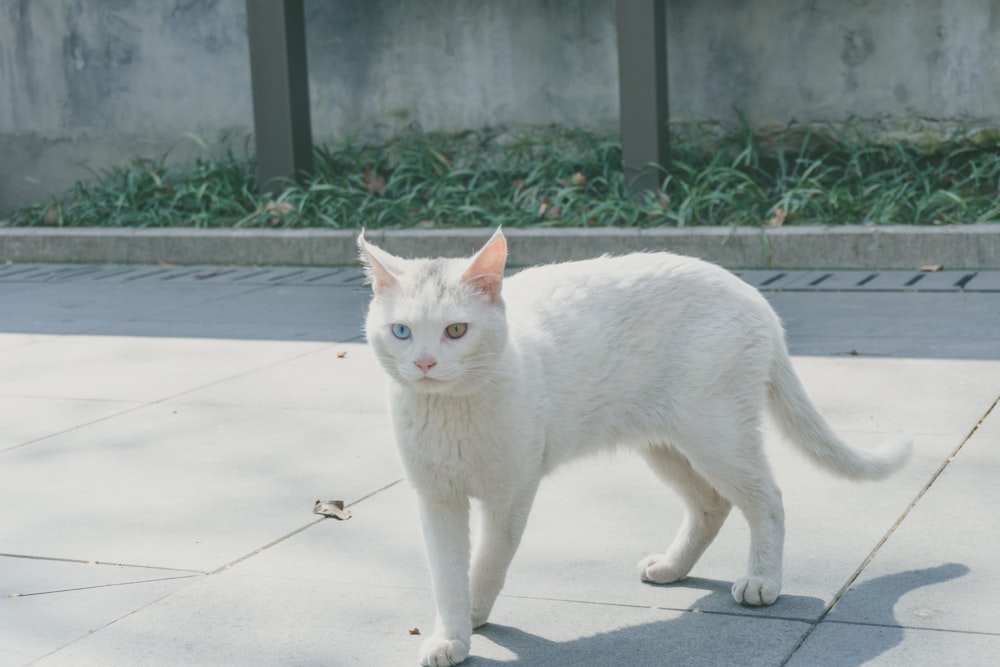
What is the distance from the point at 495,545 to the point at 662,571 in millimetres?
556

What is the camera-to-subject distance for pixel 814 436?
369 centimetres

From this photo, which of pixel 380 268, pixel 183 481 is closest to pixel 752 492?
pixel 380 268

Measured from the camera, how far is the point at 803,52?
31.3 feet

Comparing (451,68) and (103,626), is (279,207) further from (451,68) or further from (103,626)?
(103,626)

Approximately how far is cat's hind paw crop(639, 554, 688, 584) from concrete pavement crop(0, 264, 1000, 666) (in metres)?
0.03

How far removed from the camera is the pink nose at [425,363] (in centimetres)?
304

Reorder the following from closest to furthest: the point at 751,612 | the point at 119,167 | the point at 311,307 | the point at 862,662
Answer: the point at 862,662 < the point at 751,612 < the point at 311,307 < the point at 119,167

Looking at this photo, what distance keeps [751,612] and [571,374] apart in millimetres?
775

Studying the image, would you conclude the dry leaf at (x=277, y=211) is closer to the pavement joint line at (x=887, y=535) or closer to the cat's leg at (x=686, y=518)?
the pavement joint line at (x=887, y=535)

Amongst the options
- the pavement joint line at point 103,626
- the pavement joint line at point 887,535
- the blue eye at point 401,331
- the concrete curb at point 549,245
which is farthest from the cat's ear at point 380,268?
the concrete curb at point 549,245

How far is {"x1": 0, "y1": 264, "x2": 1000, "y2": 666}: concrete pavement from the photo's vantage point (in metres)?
3.25

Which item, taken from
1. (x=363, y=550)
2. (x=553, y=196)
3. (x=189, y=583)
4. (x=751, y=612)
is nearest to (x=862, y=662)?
(x=751, y=612)

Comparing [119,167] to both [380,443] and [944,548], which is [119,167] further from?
[944,548]

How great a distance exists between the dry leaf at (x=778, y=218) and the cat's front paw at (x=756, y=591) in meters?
5.42
